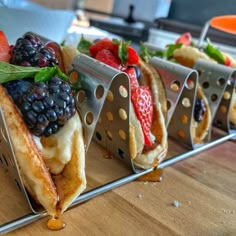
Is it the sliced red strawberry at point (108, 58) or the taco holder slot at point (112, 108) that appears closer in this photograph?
the taco holder slot at point (112, 108)

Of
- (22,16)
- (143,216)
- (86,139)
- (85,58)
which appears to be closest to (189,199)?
(143,216)

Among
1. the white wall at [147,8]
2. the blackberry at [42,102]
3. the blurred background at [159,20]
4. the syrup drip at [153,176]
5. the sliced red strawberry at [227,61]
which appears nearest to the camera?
the blackberry at [42,102]

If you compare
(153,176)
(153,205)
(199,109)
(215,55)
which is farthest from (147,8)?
(153,205)

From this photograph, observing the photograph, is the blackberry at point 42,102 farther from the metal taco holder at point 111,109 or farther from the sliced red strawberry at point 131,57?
the sliced red strawberry at point 131,57

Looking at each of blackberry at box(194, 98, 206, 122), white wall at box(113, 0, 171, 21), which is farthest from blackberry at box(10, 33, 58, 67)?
white wall at box(113, 0, 171, 21)

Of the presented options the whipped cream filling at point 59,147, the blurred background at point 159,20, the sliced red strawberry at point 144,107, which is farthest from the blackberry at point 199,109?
the blurred background at point 159,20

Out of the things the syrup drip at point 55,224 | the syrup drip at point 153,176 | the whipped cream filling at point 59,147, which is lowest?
the syrup drip at point 55,224
